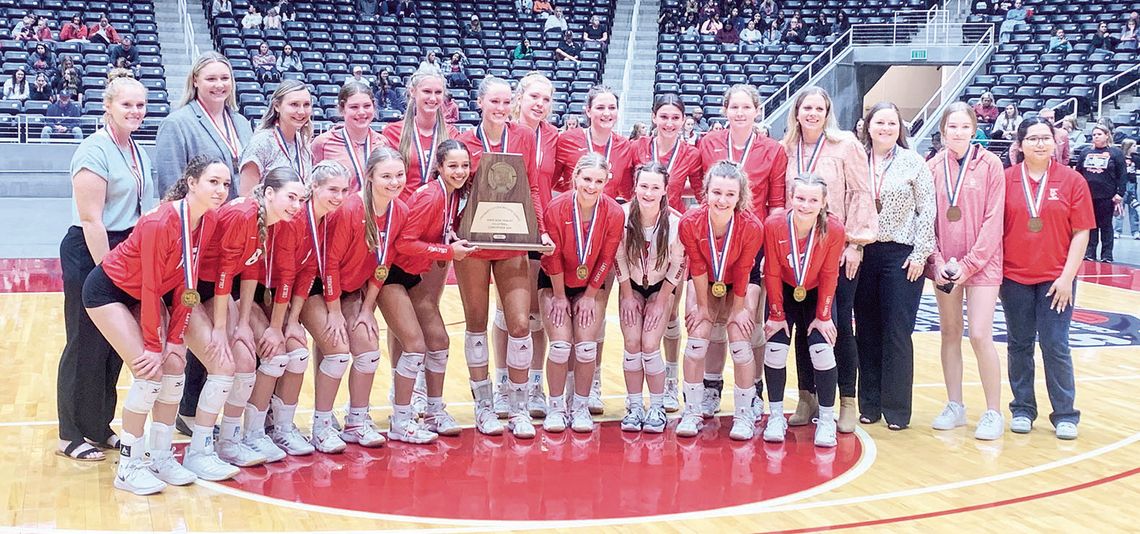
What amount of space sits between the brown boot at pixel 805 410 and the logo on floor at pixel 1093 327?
2.23 metres

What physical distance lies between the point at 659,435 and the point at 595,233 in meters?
0.91

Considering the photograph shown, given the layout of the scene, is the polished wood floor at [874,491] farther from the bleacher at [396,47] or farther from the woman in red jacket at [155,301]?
the bleacher at [396,47]

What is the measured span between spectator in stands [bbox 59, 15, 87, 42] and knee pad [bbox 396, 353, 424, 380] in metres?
13.2

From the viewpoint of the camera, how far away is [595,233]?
4684mm

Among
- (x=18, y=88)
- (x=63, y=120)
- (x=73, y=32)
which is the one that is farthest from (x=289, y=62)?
(x=18, y=88)

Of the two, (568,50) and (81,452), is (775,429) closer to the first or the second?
(81,452)

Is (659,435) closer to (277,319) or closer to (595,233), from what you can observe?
(595,233)

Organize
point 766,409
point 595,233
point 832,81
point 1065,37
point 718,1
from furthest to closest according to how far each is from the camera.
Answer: point 718,1
point 832,81
point 1065,37
point 766,409
point 595,233

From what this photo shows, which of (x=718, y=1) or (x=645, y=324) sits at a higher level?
(x=718, y=1)

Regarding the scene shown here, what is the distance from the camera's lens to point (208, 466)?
13.3 ft

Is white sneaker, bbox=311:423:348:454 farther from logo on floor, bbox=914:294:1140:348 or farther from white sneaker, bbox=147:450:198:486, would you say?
logo on floor, bbox=914:294:1140:348

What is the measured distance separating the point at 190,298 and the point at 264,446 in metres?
0.78

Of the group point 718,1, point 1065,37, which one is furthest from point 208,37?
point 1065,37

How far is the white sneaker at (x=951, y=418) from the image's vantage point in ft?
16.2
